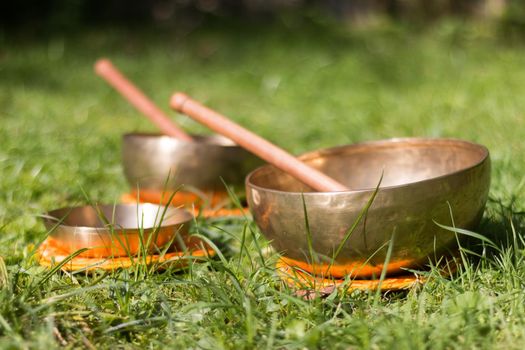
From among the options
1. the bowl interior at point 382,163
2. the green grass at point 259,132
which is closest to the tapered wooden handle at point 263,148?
the bowl interior at point 382,163

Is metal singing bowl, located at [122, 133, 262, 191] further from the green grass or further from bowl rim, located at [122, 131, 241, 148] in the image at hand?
the green grass

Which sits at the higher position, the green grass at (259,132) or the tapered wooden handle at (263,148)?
the tapered wooden handle at (263,148)

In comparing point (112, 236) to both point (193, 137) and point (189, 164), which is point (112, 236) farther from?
point (193, 137)

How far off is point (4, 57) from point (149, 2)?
2.64 metres

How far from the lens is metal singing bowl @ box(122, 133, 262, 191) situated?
260 cm

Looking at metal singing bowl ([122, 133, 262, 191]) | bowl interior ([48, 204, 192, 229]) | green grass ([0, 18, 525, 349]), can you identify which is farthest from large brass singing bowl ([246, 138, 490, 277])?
metal singing bowl ([122, 133, 262, 191])

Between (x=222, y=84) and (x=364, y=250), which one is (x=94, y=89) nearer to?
(x=222, y=84)

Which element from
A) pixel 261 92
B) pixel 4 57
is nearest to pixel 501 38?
pixel 261 92

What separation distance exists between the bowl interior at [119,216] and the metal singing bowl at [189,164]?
1.00 feet

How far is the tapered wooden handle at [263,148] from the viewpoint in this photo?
6.48 feet

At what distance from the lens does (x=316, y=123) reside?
4.14 meters

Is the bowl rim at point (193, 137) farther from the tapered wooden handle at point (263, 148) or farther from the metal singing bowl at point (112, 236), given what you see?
the metal singing bowl at point (112, 236)

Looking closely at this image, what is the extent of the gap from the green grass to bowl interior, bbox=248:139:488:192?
197mm

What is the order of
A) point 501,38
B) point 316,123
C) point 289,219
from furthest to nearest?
point 501,38 < point 316,123 < point 289,219
